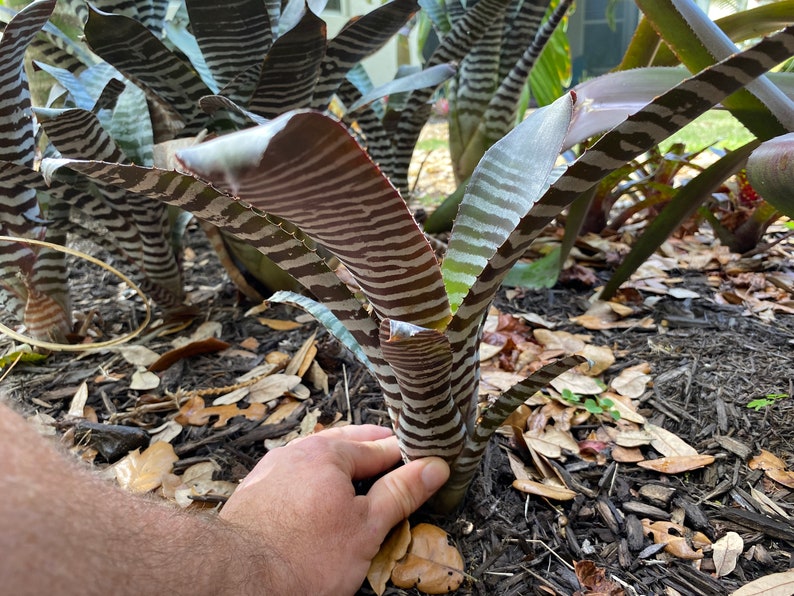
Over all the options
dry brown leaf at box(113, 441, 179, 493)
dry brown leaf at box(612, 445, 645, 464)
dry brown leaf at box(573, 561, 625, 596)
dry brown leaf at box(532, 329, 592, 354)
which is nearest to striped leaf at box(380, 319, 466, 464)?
dry brown leaf at box(573, 561, 625, 596)

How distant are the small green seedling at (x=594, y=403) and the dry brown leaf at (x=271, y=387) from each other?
54 cm

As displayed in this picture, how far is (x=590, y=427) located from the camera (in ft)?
3.18

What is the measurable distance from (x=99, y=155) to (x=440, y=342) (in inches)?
33.1

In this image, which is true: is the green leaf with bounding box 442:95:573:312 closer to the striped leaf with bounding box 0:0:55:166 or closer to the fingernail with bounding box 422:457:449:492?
the fingernail with bounding box 422:457:449:492

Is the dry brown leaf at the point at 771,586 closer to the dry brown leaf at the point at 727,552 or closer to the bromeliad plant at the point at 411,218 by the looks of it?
the dry brown leaf at the point at 727,552

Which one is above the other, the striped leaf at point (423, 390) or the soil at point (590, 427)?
the striped leaf at point (423, 390)

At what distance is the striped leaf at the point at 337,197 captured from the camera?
319 millimetres

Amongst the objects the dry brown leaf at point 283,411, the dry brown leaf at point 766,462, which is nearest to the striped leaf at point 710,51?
the dry brown leaf at point 766,462

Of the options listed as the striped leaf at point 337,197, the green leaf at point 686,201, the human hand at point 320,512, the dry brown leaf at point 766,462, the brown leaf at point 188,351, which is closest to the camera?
the striped leaf at point 337,197

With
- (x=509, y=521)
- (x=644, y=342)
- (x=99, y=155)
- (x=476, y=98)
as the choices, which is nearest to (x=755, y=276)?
(x=644, y=342)

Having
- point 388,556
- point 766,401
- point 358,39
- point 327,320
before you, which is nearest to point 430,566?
point 388,556

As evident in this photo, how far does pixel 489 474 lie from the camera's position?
0.84m

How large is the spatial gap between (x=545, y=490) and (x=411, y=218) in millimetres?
527

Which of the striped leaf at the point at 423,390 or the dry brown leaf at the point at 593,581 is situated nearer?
the striped leaf at the point at 423,390
